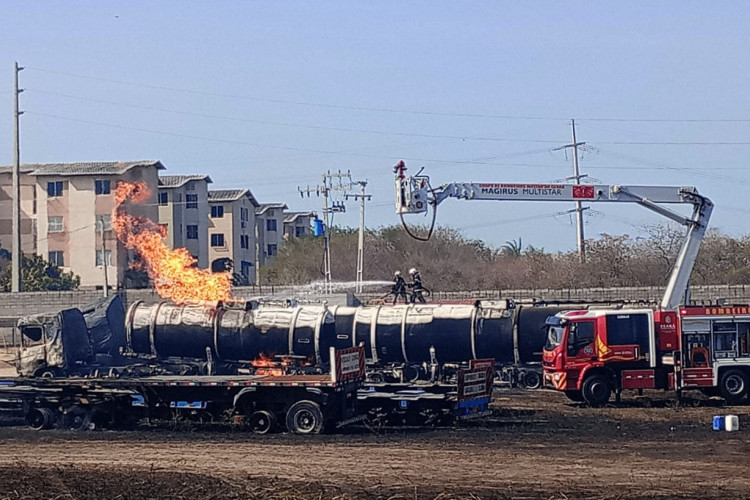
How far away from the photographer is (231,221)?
91.6 m

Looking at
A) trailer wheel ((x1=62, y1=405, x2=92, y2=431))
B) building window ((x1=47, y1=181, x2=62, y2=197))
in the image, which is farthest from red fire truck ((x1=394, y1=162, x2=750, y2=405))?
building window ((x1=47, y1=181, x2=62, y2=197))

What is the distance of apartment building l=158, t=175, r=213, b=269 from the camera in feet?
276

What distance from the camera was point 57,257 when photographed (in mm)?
77312

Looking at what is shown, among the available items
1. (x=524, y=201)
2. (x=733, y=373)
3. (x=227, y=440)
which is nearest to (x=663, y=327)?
(x=733, y=373)

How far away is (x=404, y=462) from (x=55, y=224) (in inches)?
2548

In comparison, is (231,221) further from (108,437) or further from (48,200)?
(108,437)

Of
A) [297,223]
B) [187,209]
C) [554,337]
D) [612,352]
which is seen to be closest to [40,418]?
[554,337]

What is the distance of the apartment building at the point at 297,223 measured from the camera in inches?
4838

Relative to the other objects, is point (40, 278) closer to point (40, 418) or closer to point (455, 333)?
point (455, 333)

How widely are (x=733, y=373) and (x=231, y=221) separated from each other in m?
68.3

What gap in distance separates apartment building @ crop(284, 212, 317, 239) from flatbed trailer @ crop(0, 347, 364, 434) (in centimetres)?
9779

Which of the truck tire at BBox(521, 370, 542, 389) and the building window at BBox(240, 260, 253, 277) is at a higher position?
the building window at BBox(240, 260, 253, 277)

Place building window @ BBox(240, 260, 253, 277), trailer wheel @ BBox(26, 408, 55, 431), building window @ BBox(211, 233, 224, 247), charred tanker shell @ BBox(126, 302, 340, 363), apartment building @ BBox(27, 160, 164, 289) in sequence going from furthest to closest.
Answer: building window @ BBox(211, 233, 224, 247), building window @ BBox(240, 260, 253, 277), apartment building @ BBox(27, 160, 164, 289), charred tanker shell @ BBox(126, 302, 340, 363), trailer wheel @ BBox(26, 408, 55, 431)

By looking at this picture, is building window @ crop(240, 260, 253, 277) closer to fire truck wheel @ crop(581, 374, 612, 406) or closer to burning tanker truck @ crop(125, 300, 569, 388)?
burning tanker truck @ crop(125, 300, 569, 388)
